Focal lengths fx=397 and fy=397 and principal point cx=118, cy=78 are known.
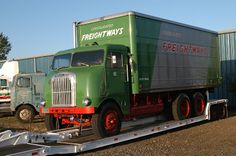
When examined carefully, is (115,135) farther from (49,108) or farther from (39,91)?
(39,91)

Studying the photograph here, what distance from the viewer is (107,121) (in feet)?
35.5

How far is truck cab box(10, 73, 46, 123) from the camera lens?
17953mm

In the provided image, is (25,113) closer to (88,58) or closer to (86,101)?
(88,58)

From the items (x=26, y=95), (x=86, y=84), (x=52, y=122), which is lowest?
(x=52, y=122)

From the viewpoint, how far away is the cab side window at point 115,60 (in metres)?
11.2

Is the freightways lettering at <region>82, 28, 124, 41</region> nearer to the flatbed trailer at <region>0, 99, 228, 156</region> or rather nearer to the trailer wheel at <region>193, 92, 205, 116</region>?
the flatbed trailer at <region>0, 99, 228, 156</region>

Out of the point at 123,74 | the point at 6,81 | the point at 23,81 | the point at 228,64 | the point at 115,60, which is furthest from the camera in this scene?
the point at 6,81

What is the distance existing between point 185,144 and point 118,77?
2.65 m

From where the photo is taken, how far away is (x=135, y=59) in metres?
11.9

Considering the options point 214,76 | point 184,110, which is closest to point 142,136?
point 184,110

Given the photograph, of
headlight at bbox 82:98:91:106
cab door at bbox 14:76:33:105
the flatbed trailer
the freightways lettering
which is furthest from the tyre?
headlight at bbox 82:98:91:106

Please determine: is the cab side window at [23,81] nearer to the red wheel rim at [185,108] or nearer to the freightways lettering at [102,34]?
the freightways lettering at [102,34]

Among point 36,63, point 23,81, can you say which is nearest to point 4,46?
point 36,63

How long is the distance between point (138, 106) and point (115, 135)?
198 centimetres
